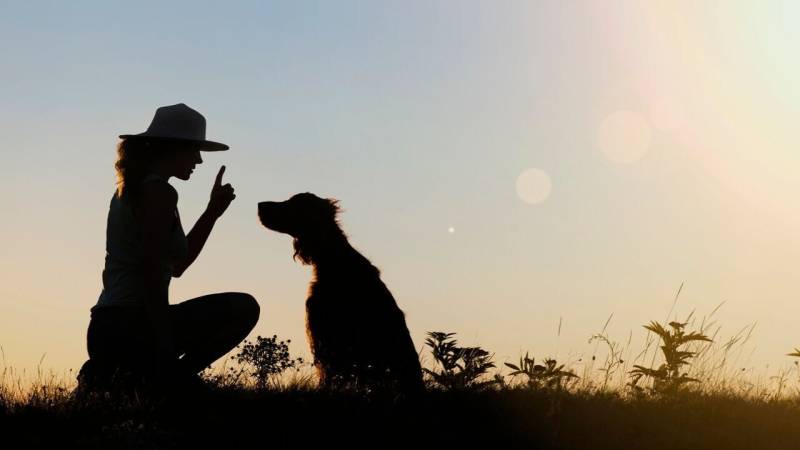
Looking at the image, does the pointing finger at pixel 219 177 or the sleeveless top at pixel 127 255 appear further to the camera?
the pointing finger at pixel 219 177

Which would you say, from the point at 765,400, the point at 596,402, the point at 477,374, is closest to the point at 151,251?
the point at 477,374

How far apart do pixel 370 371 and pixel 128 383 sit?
7.41ft

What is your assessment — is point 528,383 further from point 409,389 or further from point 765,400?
point 765,400

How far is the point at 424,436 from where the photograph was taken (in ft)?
19.5

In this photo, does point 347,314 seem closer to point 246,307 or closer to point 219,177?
point 246,307

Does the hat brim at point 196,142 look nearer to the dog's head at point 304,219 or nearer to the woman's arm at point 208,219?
the woman's arm at point 208,219

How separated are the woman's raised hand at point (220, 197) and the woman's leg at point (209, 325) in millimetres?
573

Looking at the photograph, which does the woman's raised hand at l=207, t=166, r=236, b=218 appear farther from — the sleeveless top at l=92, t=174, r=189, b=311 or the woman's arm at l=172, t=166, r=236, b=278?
the sleeveless top at l=92, t=174, r=189, b=311

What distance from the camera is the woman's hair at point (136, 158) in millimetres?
5832

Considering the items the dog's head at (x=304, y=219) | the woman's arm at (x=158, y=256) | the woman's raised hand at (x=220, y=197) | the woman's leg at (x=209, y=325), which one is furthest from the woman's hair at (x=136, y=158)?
the dog's head at (x=304, y=219)

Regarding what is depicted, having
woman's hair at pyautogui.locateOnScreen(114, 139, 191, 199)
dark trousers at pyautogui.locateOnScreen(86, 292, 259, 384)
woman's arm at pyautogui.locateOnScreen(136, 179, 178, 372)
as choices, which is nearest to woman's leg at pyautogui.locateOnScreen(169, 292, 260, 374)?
dark trousers at pyautogui.locateOnScreen(86, 292, 259, 384)

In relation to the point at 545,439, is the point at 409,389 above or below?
above

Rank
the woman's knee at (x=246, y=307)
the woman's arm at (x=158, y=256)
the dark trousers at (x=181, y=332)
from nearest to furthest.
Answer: the woman's arm at (x=158, y=256)
the dark trousers at (x=181, y=332)
the woman's knee at (x=246, y=307)

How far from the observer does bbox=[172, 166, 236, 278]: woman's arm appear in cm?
647
